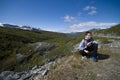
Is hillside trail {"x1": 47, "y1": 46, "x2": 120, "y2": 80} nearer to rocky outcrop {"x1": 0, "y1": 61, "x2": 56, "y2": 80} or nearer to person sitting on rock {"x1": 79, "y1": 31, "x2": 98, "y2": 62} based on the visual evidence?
person sitting on rock {"x1": 79, "y1": 31, "x2": 98, "y2": 62}

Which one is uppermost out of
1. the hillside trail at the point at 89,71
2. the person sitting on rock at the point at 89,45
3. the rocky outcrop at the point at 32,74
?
the person sitting on rock at the point at 89,45

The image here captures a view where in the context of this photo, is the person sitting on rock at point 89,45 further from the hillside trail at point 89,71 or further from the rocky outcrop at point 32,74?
the rocky outcrop at point 32,74

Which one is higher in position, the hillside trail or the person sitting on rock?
the person sitting on rock

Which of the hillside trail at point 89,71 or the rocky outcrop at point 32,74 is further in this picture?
the rocky outcrop at point 32,74

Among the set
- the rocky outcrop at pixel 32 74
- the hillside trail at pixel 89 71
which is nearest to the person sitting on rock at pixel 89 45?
the hillside trail at pixel 89 71

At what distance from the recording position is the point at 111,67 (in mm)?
11969

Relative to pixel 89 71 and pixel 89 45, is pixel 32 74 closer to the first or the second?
pixel 89 45

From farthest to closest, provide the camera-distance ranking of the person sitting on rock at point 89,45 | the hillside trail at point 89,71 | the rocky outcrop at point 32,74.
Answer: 1. the rocky outcrop at point 32,74
2. the person sitting on rock at point 89,45
3. the hillside trail at point 89,71

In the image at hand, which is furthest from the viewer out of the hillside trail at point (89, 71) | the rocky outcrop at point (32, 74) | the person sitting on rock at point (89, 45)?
the rocky outcrop at point (32, 74)

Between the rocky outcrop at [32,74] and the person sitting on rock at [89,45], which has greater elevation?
the person sitting on rock at [89,45]

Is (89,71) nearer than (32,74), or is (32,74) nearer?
(89,71)

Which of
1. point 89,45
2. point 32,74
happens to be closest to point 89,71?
point 89,45

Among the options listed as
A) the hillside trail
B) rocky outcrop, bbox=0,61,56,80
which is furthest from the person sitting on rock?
rocky outcrop, bbox=0,61,56,80

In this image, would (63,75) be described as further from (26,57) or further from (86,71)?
(26,57)
